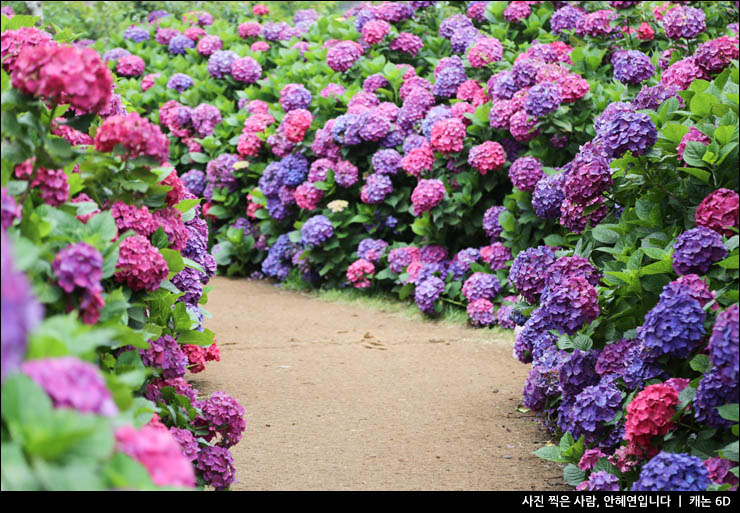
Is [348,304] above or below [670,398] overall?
below

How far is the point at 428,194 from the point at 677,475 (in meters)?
3.78

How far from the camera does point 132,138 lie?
7.97ft

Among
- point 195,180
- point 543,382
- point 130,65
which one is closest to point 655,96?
point 543,382

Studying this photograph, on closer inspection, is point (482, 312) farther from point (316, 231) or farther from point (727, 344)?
point (727, 344)

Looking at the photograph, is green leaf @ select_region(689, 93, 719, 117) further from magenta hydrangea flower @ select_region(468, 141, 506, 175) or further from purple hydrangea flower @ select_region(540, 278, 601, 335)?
magenta hydrangea flower @ select_region(468, 141, 506, 175)

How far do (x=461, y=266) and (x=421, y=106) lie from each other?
4.53 ft

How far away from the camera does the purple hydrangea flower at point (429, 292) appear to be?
5.98m

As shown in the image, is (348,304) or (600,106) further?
(348,304)

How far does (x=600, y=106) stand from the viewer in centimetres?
561

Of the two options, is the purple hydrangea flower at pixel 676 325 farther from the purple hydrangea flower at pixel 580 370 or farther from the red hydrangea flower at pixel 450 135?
the red hydrangea flower at pixel 450 135

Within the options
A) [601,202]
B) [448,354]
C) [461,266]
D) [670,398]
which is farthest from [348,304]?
[670,398]

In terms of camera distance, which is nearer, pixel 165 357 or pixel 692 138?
pixel 165 357

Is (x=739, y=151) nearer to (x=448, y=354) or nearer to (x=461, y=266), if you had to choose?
(x=448, y=354)

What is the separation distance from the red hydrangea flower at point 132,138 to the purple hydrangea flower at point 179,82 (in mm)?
6176
